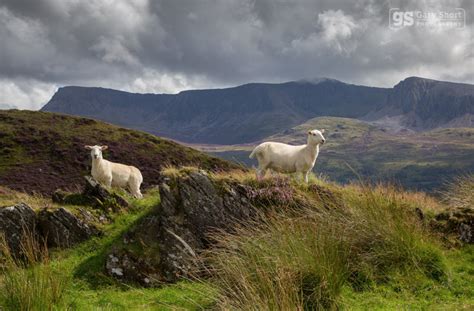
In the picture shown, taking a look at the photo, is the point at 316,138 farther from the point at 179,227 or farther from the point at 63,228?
the point at 63,228

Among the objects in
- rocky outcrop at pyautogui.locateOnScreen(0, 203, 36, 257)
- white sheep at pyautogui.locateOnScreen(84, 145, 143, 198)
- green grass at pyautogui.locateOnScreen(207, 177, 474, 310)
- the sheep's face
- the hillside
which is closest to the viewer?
green grass at pyautogui.locateOnScreen(207, 177, 474, 310)

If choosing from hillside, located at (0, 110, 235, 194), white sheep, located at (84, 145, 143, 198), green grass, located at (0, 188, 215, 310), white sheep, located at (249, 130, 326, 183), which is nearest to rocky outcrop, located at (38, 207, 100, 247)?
green grass, located at (0, 188, 215, 310)

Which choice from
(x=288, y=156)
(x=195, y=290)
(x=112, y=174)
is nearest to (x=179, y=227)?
(x=195, y=290)

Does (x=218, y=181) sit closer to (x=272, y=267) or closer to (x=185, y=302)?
(x=185, y=302)

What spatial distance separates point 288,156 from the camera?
15922 millimetres

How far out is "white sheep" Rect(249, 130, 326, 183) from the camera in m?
15.7

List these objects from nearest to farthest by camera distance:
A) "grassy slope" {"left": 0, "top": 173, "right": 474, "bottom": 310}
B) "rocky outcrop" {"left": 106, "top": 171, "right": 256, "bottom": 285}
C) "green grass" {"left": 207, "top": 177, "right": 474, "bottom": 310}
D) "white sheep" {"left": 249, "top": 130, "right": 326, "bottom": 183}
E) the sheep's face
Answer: "green grass" {"left": 207, "top": 177, "right": 474, "bottom": 310}
"grassy slope" {"left": 0, "top": 173, "right": 474, "bottom": 310}
"rocky outcrop" {"left": 106, "top": 171, "right": 256, "bottom": 285}
"white sheep" {"left": 249, "top": 130, "right": 326, "bottom": 183}
the sheep's face

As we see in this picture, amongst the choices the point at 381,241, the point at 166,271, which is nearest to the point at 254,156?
the point at 166,271

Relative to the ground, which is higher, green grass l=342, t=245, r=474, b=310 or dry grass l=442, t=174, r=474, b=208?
dry grass l=442, t=174, r=474, b=208

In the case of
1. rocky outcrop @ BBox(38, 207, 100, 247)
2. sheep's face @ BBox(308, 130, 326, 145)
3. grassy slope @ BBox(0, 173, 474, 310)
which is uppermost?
sheep's face @ BBox(308, 130, 326, 145)

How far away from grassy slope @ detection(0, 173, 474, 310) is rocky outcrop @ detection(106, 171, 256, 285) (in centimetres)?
43

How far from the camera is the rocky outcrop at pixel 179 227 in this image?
37.2 ft

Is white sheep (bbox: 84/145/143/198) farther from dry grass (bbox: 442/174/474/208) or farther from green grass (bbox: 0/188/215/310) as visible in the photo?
dry grass (bbox: 442/174/474/208)

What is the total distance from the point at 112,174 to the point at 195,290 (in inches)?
571
